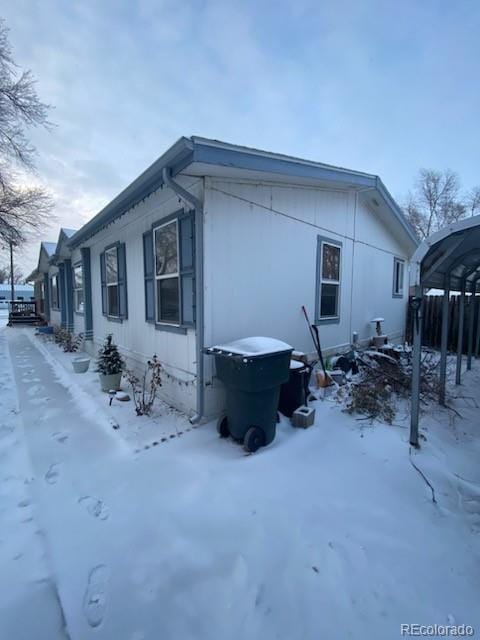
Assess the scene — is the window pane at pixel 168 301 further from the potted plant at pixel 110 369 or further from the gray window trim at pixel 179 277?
the potted plant at pixel 110 369

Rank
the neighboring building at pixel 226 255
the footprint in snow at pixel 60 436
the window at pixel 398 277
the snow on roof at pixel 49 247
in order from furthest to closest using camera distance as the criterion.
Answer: the snow on roof at pixel 49 247
the window at pixel 398 277
the neighboring building at pixel 226 255
the footprint in snow at pixel 60 436

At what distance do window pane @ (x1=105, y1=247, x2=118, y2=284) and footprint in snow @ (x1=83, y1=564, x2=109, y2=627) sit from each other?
18.1 feet

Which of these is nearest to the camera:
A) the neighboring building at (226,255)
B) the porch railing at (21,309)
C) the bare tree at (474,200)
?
the neighboring building at (226,255)

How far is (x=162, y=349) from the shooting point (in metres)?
4.71

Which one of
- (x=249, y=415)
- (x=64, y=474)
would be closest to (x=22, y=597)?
(x=64, y=474)

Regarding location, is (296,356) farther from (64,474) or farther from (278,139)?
(278,139)

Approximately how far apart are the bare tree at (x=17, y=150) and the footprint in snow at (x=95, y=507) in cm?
1405

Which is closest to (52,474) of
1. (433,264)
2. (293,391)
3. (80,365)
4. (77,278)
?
(293,391)

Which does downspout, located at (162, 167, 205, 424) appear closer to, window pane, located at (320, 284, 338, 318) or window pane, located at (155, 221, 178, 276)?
window pane, located at (155, 221, 178, 276)

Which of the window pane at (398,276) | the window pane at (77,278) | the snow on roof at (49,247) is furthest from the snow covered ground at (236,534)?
the snow on roof at (49,247)

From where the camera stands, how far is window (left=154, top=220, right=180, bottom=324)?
4297 mm

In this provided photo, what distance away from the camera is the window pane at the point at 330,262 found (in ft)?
19.2

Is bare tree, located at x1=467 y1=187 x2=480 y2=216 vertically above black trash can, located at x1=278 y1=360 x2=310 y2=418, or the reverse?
bare tree, located at x1=467 y1=187 x2=480 y2=216

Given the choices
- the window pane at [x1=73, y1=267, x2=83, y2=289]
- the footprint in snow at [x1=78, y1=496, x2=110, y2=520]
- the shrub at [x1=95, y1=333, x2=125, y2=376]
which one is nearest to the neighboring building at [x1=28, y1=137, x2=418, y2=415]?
the shrub at [x1=95, y1=333, x2=125, y2=376]
